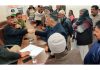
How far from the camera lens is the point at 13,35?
3.81 meters

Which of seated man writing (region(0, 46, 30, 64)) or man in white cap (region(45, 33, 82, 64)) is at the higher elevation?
man in white cap (region(45, 33, 82, 64))

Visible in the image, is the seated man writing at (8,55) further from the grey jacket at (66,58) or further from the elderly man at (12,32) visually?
the elderly man at (12,32)

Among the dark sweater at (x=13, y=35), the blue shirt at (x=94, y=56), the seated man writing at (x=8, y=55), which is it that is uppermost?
the blue shirt at (x=94, y=56)

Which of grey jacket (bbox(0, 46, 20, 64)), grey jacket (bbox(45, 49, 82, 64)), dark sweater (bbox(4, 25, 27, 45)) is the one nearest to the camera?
A: grey jacket (bbox(45, 49, 82, 64))

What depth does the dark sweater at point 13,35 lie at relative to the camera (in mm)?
3730

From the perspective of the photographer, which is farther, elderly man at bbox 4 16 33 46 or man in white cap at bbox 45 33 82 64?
elderly man at bbox 4 16 33 46

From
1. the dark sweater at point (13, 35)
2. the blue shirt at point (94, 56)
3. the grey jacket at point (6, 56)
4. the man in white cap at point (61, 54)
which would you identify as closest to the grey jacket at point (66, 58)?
the man in white cap at point (61, 54)

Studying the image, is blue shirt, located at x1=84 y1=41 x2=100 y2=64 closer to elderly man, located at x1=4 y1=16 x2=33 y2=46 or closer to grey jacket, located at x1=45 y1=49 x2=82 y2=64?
grey jacket, located at x1=45 y1=49 x2=82 y2=64

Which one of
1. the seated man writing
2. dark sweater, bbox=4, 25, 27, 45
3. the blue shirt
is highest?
the blue shirt

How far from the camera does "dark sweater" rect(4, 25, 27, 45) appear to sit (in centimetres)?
373

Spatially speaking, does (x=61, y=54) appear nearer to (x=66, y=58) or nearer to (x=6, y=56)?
(x=66, y=58)

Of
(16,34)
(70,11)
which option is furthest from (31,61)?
(70,11)

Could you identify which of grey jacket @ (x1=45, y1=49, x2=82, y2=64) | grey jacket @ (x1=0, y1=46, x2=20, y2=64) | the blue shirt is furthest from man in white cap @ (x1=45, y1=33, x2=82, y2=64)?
grey jacket @ (x1=0, y1=46, x2=20, y2=64)
